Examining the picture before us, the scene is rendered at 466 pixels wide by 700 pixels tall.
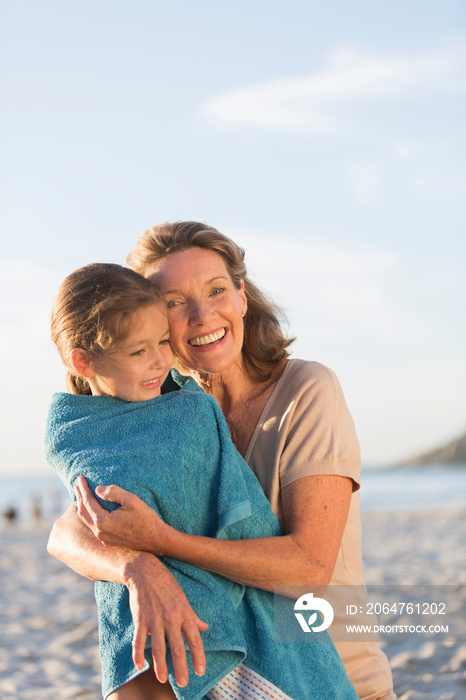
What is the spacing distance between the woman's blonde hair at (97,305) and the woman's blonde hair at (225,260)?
379 mm

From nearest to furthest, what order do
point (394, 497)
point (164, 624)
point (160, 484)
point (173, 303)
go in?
1. point (164, 624)
2. point (160, 484)
3. point (173, 303)
4. point (394, 497)

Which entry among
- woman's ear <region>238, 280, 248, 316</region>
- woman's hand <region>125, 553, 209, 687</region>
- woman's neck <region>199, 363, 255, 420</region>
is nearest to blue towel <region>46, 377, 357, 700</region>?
woman's hand <region>125, 553, 209, 687</region>

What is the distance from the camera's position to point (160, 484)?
2072mm

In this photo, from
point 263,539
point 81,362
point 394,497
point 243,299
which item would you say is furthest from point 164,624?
point 394,497

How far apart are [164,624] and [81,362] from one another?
0.91 meters

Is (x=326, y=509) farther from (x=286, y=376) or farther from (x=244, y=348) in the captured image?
(x=244, y=348)

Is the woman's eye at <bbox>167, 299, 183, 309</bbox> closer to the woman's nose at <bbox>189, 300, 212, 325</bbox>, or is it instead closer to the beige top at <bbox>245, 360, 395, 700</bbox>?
the woman's nose at <bbox>189, 300, 212, 325</bbox>

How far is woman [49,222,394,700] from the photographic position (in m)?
2.03

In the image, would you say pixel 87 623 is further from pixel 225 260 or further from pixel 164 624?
pixel 164 624

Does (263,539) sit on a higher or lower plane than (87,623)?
lower

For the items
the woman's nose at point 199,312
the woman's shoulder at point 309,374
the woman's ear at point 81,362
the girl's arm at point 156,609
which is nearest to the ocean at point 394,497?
the woman's shoulder at point 309,374

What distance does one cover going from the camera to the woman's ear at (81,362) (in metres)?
2.37

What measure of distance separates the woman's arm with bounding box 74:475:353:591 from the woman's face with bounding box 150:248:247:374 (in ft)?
2.07

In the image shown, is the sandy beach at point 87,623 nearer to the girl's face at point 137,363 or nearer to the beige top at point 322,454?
the beige top at point 322,454
